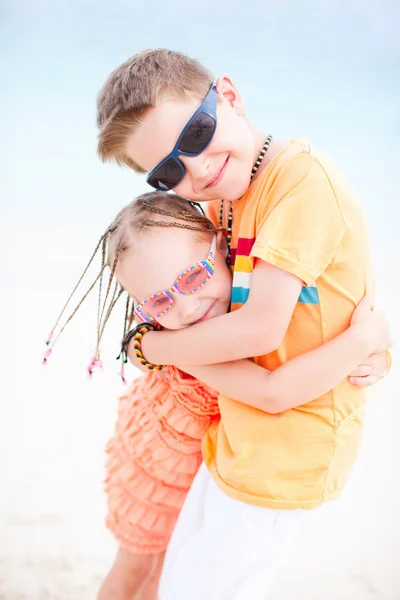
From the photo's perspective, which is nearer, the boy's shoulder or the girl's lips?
the boy's shoulder

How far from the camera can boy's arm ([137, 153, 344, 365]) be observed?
109 centimetres

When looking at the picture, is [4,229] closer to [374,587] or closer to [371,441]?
[371,441]

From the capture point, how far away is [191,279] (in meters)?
1.25

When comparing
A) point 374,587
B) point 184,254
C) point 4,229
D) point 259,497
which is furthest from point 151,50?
point 4,229

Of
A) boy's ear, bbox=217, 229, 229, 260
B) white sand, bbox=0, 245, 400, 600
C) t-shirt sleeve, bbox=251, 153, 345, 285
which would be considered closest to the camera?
t-shirt sleeve, bbox=251, 153, 345, 285

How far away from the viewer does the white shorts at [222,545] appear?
4.06 feet

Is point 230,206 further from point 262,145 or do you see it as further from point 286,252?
point 286,252

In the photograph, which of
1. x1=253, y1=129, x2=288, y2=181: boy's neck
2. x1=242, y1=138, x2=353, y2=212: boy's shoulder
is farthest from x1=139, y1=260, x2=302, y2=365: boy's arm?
x1=253, y1=129, x2=288, y2=181: boy's neck

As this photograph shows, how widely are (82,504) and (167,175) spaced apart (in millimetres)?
2053

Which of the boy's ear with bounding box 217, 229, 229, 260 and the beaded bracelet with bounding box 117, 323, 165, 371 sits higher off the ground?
the boy's ear with bounding box 217, 229, 229, 260

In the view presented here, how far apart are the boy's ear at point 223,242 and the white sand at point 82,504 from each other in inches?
24.4

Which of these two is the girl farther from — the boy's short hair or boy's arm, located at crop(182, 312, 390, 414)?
the boy's short hair

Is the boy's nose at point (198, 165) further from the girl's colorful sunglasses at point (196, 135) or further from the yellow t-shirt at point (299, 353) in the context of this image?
the yellow t-shirt at point (299, 353)

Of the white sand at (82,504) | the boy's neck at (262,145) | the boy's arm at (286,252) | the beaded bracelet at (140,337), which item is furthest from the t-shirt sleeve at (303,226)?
the white sand at (82,504)
